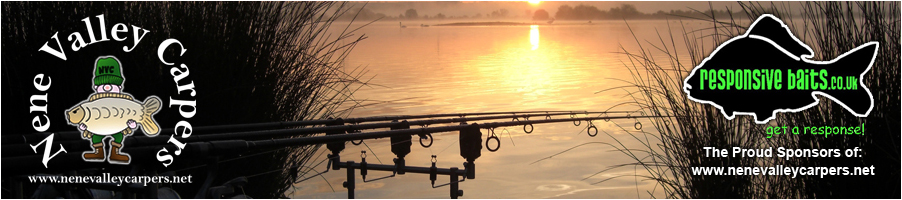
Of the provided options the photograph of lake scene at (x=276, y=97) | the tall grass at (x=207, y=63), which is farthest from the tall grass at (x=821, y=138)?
the tall grass at (x=207, y=63)

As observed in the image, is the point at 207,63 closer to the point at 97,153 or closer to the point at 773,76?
the point at 97,153

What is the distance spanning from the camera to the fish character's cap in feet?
13.8

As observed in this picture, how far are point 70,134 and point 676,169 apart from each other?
8.56 ft

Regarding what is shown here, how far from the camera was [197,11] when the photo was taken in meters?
4.23

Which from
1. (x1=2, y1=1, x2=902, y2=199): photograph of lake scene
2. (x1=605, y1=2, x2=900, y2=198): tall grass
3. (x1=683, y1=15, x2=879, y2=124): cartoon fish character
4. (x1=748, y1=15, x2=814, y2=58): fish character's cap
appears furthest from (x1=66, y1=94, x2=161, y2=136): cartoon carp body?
(x1=748, y1=15, x2=814, y2=58): fish character's cap

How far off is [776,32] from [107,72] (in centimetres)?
313

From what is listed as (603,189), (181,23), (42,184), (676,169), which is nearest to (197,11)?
(181,23)

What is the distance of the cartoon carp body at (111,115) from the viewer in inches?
125

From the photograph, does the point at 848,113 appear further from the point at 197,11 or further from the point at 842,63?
the point at 197,11

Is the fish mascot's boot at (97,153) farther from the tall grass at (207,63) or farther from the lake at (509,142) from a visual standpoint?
the lake at (509,142)

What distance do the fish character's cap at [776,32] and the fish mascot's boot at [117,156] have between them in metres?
Answer: 2.93

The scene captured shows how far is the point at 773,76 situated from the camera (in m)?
4.20

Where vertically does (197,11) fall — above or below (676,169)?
above

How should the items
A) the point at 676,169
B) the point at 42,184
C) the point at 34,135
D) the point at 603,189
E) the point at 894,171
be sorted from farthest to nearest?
the point at 603,189 < the point at 676,169 < the point at 894,171 < the point at 34,135 < the point at 42,184
